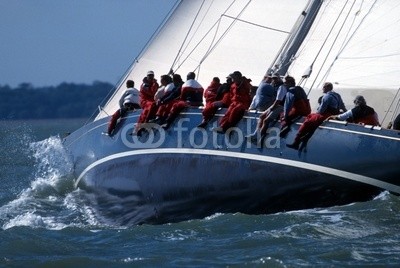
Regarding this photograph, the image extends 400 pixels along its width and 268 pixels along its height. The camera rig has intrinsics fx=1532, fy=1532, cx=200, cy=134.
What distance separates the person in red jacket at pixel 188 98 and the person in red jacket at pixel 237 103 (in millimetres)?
1003

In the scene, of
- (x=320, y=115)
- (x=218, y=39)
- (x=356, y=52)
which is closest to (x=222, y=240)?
(x=320, y=115)

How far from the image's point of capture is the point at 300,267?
17.1 meters

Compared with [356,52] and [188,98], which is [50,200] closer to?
[188,98]

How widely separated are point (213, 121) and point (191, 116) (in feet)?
1.82

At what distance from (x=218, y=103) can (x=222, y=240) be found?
2856 millimetres

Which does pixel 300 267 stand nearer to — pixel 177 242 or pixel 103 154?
pixel 177 242

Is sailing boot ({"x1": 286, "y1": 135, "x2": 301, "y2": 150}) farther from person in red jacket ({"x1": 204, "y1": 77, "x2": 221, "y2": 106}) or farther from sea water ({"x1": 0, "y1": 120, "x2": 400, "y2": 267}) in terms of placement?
person in red jacket ({"x1": 204, "y1": 77, "x2": 221, "y2": 106})

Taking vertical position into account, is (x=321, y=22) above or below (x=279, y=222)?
above

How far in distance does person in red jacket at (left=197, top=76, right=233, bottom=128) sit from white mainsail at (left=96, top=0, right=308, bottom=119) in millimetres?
3428

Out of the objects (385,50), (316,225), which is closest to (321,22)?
(385,50)

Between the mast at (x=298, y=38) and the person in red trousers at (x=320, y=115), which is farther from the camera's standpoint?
the mast at (x=298, y=38)

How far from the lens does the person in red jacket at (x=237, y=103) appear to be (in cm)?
2098

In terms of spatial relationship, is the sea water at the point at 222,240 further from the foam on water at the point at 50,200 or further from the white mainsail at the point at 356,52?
the white mainsail at the point at 356,52

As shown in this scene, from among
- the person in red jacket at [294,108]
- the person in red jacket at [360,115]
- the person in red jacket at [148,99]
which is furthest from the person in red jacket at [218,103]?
the person in red jacket at [360,115]
